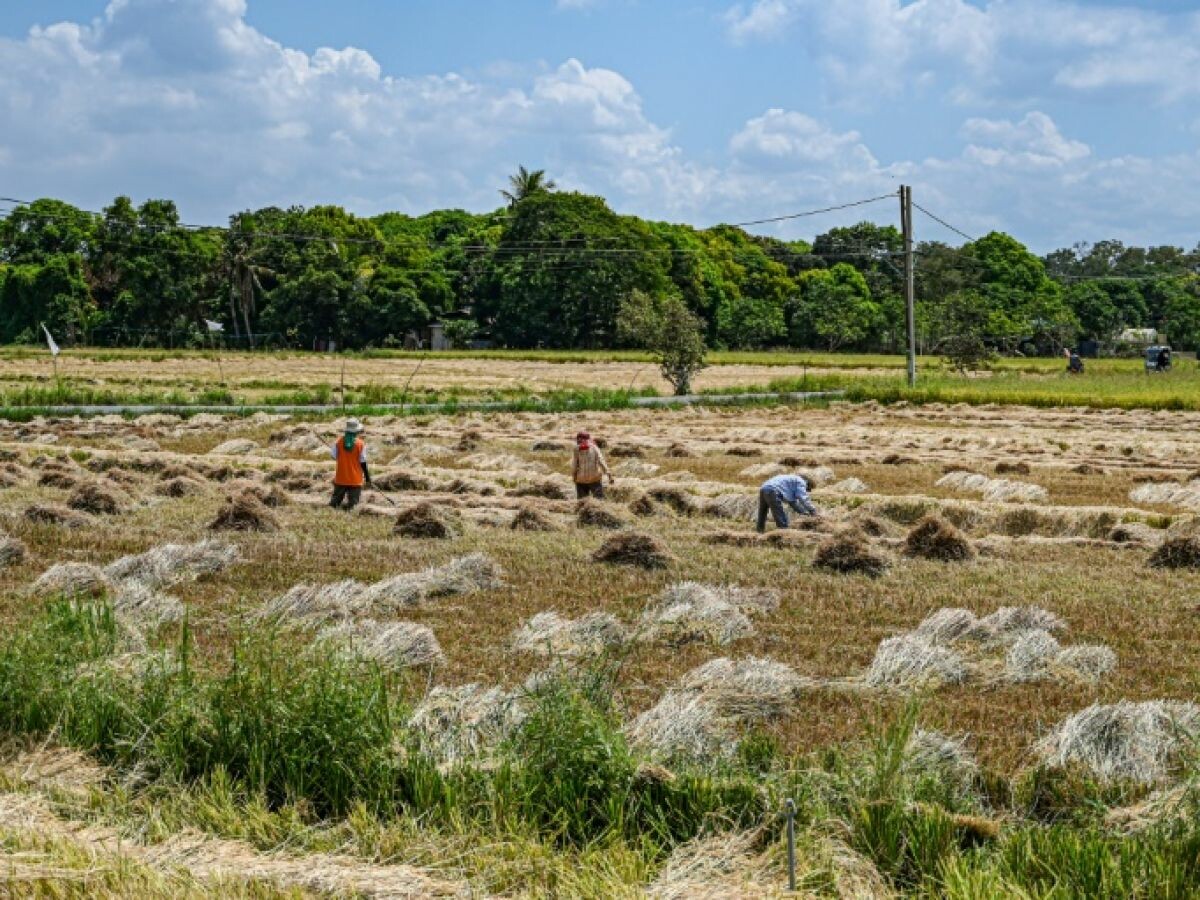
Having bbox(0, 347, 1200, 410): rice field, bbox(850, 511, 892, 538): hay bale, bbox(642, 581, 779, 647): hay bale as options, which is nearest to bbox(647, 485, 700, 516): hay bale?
bbox(850, 511, 892, 538): hay bale

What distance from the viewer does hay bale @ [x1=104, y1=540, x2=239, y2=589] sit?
35.6 ft

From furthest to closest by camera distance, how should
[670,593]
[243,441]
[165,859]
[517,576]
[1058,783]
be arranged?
1. [243,441]
2. [517,576]
3. [670,593]
4. [1058,783]
5. [165,859]

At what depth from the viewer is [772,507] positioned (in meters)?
13.6

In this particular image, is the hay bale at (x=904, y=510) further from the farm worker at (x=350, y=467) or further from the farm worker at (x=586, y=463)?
the farm worker at (x=350, y=467)

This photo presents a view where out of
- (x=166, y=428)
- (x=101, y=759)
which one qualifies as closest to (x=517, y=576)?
(x=101, y=759)

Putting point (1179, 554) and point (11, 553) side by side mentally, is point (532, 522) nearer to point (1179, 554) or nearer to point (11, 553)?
point (11, 553)

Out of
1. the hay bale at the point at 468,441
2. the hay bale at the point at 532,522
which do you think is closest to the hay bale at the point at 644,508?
the hay bale at the point at 532,522

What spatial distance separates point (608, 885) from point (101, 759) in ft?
9.06

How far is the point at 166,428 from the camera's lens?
28.4 metres

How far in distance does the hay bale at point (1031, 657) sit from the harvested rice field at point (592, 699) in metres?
0.03

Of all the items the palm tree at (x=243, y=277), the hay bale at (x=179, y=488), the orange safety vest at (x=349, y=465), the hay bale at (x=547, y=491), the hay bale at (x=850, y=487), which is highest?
the palm tree at (x=243, y=277)

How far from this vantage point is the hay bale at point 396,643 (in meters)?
8.00

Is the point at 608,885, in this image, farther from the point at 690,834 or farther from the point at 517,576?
the point at 517,576

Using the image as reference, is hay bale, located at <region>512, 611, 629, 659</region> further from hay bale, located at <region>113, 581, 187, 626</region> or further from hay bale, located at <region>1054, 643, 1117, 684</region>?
hay bale, located at <region>1054, 643, 1117, 684</region>
